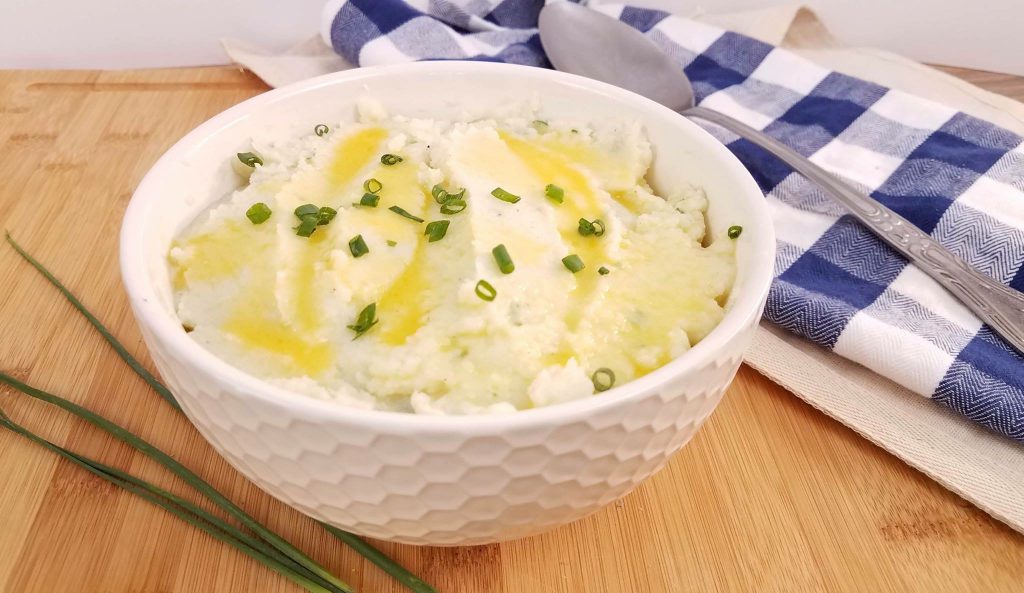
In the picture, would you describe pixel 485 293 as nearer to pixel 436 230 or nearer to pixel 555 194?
pixel 436 230

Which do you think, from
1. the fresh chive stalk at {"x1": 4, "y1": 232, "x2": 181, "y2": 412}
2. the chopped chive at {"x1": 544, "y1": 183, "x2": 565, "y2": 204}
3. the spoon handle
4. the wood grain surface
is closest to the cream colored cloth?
the wood grain surface

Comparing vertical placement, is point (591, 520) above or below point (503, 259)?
below

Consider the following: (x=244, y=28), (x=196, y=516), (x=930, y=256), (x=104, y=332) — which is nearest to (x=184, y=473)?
(x=196, y=516)

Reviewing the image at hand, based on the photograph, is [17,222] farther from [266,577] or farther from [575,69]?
[575,69]

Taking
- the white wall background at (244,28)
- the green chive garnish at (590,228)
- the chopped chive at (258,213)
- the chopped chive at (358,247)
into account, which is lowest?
the white wall background at (244,28)

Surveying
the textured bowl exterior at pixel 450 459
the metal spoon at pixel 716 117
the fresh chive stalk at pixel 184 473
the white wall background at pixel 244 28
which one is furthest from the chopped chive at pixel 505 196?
the white wall background at pixel 244 28

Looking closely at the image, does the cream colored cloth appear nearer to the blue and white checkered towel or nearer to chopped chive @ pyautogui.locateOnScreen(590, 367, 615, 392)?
the blue and white checkered towel

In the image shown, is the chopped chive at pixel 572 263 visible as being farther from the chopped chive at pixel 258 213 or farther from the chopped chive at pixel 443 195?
the chopped chive at pixel 258 213
